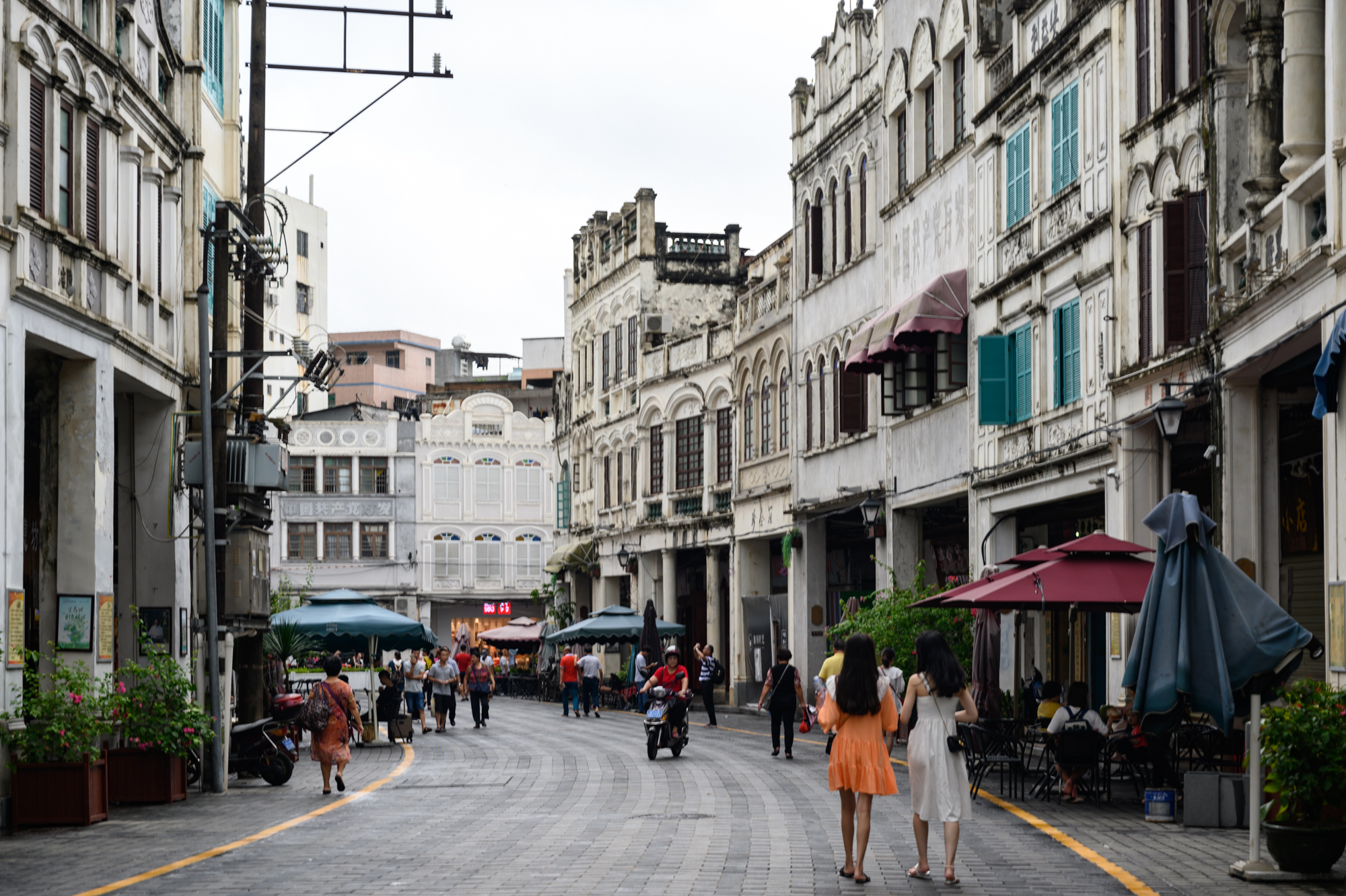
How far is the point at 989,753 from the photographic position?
19703 mm

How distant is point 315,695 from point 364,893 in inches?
347

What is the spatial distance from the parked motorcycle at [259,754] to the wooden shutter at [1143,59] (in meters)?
13.1

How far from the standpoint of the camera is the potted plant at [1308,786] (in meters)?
11.7

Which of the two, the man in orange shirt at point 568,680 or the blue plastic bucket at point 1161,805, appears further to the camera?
the man in orange shirt at point 568,680

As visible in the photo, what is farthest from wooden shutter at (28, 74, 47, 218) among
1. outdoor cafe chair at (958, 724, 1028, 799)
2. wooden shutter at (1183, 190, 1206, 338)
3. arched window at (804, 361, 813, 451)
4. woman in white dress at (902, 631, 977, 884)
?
arched window at (804, 361, 813, 451)

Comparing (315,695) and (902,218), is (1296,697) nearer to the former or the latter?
(315,695)

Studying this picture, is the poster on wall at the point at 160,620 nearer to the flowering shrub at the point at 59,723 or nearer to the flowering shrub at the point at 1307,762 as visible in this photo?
the flowering shrub at the point at 59,723

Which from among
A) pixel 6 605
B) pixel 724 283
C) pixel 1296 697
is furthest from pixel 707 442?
pixel 1296 697

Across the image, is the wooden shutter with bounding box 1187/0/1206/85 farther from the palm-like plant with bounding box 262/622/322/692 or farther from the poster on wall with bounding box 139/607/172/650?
the palm-like plant with bounding box 262/622/322/692

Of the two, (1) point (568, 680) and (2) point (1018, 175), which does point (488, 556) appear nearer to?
(1) point (568, 680)

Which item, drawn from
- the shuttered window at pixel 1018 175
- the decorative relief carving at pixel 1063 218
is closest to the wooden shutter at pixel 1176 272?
the decorative relief carving at pixel 1063 218

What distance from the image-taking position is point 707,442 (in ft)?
156

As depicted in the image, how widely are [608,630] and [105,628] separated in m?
24.0

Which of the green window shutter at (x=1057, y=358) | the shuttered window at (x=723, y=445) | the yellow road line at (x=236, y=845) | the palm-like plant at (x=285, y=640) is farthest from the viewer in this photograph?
the shuttered window at (x=723, y=445)
